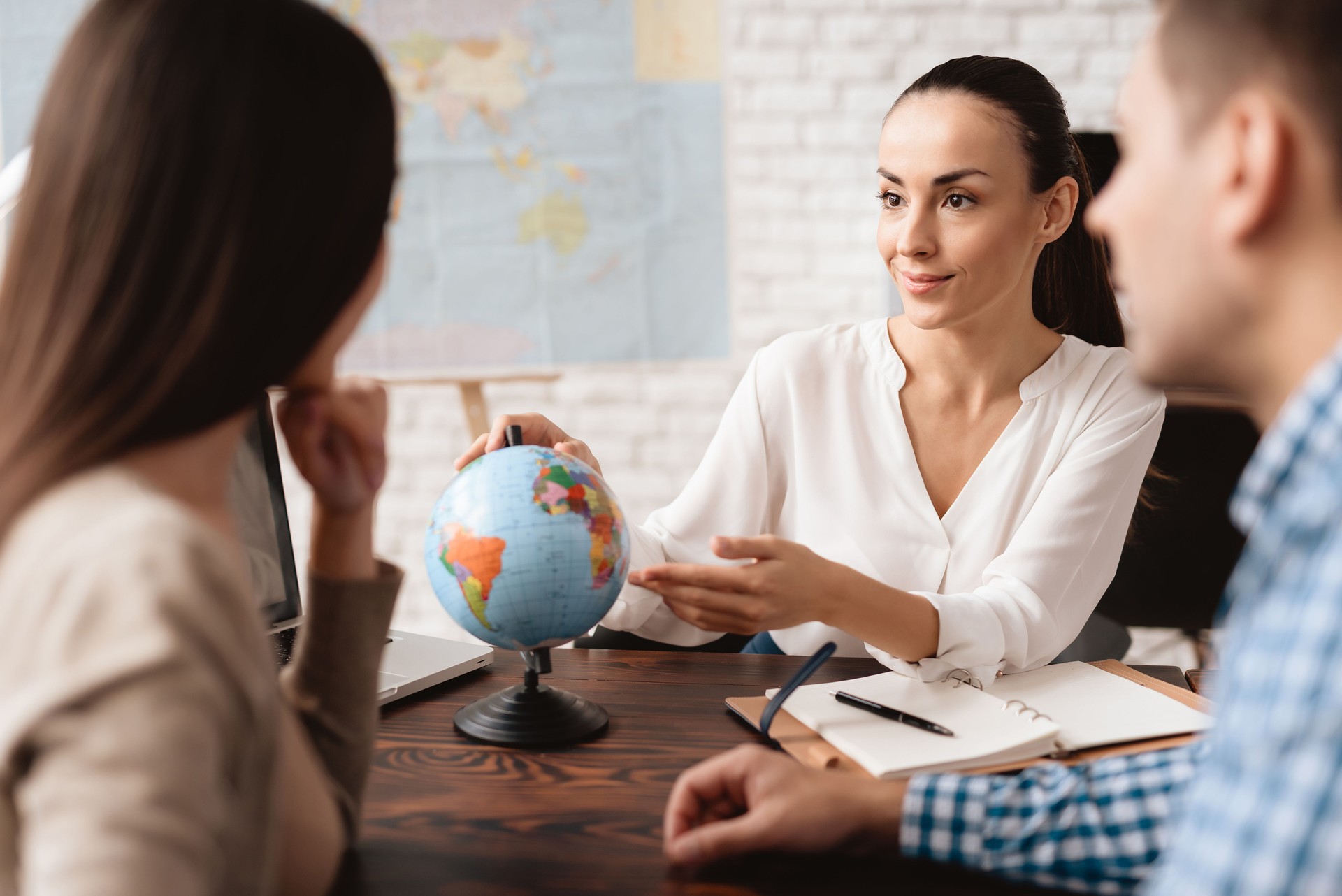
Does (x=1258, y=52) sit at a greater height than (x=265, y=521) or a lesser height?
greater

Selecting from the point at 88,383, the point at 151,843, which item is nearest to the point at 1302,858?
the point at 151,843

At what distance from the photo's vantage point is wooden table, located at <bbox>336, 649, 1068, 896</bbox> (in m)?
0.83

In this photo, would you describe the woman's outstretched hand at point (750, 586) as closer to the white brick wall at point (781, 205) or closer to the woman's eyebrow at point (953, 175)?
the woman's eyebrow at point (953, 175)

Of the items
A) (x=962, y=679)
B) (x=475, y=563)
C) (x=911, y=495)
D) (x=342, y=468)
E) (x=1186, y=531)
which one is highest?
(x=342, y=468)

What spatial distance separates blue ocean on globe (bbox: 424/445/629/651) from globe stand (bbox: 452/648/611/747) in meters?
0.05

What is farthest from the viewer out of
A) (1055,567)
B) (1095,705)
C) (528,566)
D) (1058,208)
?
(1058,208)

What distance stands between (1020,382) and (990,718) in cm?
77

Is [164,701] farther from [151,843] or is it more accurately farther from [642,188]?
[642,188]

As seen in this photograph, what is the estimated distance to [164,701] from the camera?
58 centimetres

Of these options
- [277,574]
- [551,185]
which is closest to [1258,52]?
[277,574]

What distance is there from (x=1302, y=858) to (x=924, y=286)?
4.01 ft

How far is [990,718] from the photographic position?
1103 mm

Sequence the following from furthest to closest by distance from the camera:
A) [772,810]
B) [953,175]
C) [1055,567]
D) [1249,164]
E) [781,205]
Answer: [781,205]
[953,175]
[1055,567]
[772,810]
[1249,164]

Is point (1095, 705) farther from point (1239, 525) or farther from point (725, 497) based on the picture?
point (725, 497)
